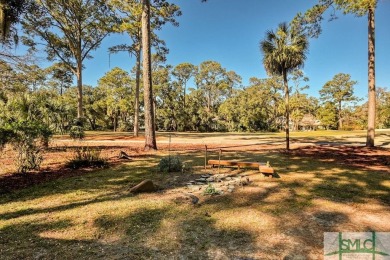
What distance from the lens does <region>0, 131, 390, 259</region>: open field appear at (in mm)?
3090

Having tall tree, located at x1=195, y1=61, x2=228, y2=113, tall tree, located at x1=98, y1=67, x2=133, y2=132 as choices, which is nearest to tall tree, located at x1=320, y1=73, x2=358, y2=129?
tall tree, located at x1=195, y1=61, x2=228, y2=113

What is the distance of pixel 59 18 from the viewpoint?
59.6 feet

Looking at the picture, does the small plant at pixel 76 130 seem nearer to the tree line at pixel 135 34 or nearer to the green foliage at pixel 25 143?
the tree line at pixel 135 34

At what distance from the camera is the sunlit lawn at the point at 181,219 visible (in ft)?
10.1

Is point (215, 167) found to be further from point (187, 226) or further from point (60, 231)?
point (60, 231)

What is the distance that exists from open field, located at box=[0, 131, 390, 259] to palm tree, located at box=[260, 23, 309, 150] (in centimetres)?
742

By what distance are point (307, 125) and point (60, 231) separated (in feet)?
223

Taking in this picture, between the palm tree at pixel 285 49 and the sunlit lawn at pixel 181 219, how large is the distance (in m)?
7.87

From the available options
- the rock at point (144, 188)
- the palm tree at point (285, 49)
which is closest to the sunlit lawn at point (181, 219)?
the rock at point (144, 188)

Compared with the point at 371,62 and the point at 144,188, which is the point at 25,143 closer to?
the point at 144,188

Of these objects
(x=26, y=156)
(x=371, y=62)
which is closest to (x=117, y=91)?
(x=26, y=156)

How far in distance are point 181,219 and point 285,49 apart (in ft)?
36.6

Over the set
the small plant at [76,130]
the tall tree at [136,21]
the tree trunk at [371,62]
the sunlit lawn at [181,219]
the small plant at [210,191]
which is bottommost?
the sunlit lawn at [181,219]

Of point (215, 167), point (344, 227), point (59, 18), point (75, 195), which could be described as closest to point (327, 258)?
point (344, 227)
